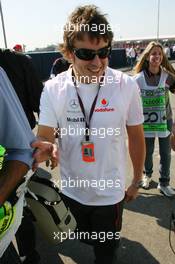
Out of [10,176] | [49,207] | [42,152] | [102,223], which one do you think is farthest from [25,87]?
[10,176]

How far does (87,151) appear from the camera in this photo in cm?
214

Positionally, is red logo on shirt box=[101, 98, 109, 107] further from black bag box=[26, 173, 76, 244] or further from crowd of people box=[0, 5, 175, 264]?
black bag box=[26, 173, 76, 244]

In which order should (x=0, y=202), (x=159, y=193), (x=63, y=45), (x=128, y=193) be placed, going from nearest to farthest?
(x=0, y=202)
(x=63, y=45)
(x=128, y=193)
(x=159, y=193)

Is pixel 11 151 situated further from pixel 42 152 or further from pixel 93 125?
pixel 93 125

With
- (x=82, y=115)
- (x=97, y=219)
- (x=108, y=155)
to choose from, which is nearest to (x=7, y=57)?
(x=82, y=115)

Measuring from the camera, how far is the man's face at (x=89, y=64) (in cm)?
203

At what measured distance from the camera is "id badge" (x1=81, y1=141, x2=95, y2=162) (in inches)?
83.8

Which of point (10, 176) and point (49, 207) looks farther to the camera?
→ point (49, 207)

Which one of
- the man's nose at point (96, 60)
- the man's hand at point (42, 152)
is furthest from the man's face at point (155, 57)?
the man's hand at point (42, 152)

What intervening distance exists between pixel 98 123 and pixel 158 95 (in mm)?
2231

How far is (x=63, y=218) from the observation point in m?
2.25

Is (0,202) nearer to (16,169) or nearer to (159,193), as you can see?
(16,169)

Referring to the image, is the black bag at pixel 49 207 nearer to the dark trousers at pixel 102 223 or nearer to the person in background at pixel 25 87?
the dark trousers at pixel 102 223

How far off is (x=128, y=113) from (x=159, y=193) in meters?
2.35
